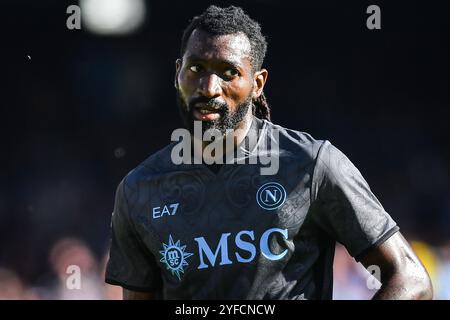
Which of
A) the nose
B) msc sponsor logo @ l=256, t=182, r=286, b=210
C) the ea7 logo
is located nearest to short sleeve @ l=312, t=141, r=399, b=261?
msc sponsor logo @ l=256, t=182, r=286, b=210

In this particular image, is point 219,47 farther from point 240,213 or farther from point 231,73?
point 240,213

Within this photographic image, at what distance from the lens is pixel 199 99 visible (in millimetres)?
3371

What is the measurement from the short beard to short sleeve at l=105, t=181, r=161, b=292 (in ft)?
1.53

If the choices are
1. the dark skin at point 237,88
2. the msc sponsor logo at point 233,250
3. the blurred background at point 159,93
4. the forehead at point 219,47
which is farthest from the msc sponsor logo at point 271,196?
the blurred background at point 159,93

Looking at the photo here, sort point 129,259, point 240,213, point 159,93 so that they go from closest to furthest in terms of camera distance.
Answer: point 240,213
point 129,259
point 159,93

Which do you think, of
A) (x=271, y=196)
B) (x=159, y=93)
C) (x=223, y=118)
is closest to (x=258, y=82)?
(x=223, y=118)

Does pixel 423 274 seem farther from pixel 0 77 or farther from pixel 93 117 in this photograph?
pixel 0 77

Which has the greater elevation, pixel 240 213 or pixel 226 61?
pixel 226 61

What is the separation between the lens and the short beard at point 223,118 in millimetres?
3395

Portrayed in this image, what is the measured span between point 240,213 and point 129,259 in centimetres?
61

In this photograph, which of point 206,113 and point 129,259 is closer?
point 206,113

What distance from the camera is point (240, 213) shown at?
332 cm

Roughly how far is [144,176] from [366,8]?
21.6ft

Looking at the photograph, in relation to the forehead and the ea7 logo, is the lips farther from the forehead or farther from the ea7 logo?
the ea7 logo
